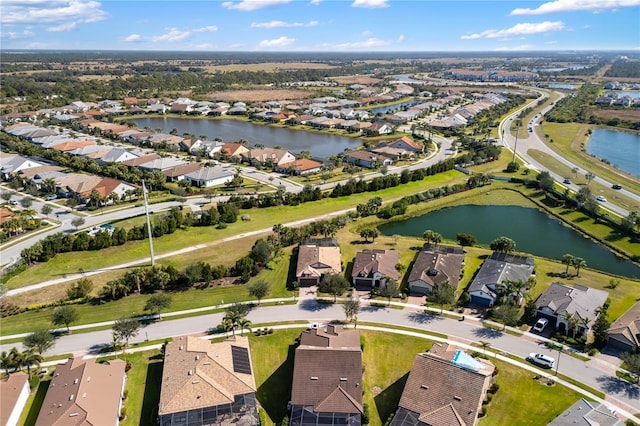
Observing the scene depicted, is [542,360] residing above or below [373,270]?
below

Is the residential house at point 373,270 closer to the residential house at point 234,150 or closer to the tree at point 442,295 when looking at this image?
the tree at point 442,295

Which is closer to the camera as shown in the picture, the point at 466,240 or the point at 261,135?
the point at 466,240

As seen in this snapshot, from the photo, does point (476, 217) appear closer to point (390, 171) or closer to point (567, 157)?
point (390, 171)

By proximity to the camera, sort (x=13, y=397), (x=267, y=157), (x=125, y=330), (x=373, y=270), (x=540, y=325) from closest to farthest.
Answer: (x=13, y=397) < (x=125, y=330) < (x=540, y=325) < (x=373, y=270) < (x=267, y=157)

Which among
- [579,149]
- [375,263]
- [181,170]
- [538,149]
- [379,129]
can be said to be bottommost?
[375,263]

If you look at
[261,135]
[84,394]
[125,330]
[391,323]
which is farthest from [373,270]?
[261,135]

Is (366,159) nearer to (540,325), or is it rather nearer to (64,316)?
(540,325)

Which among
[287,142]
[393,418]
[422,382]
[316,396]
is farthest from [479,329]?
[287,142]

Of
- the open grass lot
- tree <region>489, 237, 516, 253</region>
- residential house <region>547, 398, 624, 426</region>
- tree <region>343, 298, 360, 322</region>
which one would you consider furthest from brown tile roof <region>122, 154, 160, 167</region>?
the open grass lot
